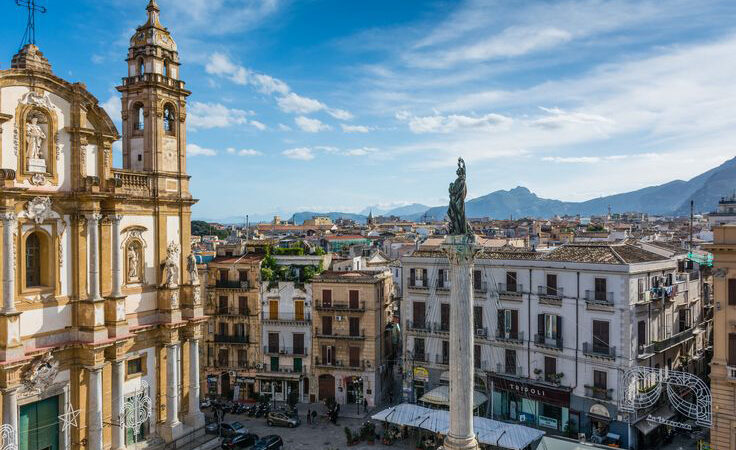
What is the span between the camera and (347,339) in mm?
37688

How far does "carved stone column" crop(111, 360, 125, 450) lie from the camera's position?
23219mm

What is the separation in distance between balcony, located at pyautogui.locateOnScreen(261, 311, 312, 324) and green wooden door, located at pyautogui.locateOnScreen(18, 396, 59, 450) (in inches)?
700

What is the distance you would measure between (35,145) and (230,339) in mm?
21182

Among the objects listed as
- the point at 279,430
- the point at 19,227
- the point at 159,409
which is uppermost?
the point at 19,227

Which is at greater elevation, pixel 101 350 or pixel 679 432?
pixel 101 350

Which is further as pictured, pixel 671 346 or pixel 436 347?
pixel 436 347

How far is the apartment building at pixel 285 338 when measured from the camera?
38594mm

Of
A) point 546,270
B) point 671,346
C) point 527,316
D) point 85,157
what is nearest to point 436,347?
point 527,316

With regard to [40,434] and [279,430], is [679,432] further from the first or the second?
[40,434]

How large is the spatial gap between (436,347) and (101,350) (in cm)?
2070

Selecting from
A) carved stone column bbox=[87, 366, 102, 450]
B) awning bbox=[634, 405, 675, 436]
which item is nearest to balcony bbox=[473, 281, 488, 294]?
awning bbox=[634, 405, 675, 436]

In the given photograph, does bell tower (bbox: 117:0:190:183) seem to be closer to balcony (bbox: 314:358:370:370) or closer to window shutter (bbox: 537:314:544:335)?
balcony (bbox: 314:358:370:370)

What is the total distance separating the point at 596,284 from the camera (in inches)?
1212

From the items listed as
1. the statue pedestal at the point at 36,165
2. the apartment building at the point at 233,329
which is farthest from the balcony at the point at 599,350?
the statue pedestal at the point at 36,165
